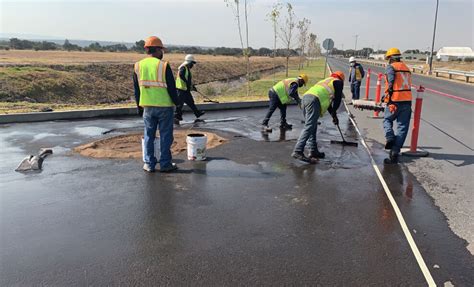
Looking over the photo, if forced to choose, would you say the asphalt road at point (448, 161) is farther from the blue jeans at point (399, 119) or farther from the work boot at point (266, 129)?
the work boot at point (266, 129)

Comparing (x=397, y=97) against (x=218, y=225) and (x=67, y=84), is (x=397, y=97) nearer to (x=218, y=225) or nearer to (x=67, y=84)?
(x=218, y=225)

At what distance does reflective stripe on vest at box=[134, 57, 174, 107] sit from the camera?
606cm

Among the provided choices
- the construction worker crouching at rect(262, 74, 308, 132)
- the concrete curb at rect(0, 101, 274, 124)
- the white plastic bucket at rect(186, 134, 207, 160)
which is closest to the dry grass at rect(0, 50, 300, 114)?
the concrete curb at rect(0, 101, 274, 124)

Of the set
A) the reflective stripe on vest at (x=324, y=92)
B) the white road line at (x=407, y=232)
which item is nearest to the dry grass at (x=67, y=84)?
the reflective stripe on vest at (x=324, y=92)

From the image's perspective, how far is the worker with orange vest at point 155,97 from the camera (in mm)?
6086

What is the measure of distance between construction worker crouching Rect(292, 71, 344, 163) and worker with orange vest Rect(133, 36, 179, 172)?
221cm

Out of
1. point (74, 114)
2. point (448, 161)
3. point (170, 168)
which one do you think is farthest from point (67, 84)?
point (448, 161)

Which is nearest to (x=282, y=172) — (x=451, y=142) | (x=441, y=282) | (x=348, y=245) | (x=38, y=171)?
(x=348, y=245)

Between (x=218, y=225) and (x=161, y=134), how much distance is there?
2408mm

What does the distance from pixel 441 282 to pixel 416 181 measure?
9.54 feet

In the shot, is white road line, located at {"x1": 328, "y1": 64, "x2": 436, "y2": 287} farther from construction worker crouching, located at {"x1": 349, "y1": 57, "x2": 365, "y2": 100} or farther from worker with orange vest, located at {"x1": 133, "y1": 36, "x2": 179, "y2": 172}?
construction worker crouching, located at {"x1": 349, "y1": 57, "x2": 365, "y2": 100}

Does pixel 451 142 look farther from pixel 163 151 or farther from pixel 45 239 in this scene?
pixel 45 239

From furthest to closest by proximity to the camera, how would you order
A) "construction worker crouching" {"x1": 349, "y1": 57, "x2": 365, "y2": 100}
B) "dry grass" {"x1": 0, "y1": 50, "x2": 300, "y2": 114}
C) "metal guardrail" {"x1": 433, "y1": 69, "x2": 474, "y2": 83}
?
"metal guardrail" {"x1": 433, "y1": 69, "x2": 474, "y2": 83}, "dry grass" {"x1": 0, "y1": 50, "x2": 300, "y2": 114}, "construction worker crouching" {"x1": 349, "y1": 57, "x2": 365, "y2": 100}

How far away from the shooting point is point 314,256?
12.2ft
